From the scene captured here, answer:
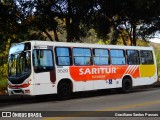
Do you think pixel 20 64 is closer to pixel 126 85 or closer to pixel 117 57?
pixel 117 57

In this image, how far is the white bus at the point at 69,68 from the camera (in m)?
16.9

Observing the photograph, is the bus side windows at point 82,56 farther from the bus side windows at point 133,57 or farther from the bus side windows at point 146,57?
the bus side windows at point 146,57

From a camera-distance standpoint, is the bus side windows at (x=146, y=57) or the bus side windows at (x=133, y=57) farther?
the bus side windows at (x=146, y=57)

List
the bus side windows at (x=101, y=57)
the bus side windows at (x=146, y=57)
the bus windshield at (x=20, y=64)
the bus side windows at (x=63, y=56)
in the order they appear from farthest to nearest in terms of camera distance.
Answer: the bus side windows at (x=146, y=57), the bus side windows at (x=101, y=57), the bus side windows at (x=63, y=56), the bus windshield at (x=20, y=64)

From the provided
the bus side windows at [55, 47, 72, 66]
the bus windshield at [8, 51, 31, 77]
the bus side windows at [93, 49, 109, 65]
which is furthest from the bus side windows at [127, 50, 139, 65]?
the bus windshield at [8, 51, 31, 77]

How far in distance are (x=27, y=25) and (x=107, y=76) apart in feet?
27.8

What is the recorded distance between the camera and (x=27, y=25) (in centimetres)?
2625

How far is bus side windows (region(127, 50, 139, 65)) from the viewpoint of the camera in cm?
2200

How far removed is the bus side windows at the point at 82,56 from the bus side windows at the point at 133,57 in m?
3.40

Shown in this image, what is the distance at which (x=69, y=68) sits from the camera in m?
18.2

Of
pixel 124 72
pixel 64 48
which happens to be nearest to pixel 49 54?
pixel 64 48

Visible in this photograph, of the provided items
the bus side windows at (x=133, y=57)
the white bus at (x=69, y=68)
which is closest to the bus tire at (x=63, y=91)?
the white bus at (x=69, y=68)

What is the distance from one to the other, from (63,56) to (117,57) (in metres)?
4.26

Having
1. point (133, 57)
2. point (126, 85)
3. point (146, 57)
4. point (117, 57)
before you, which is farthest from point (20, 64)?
point (146, 57)
